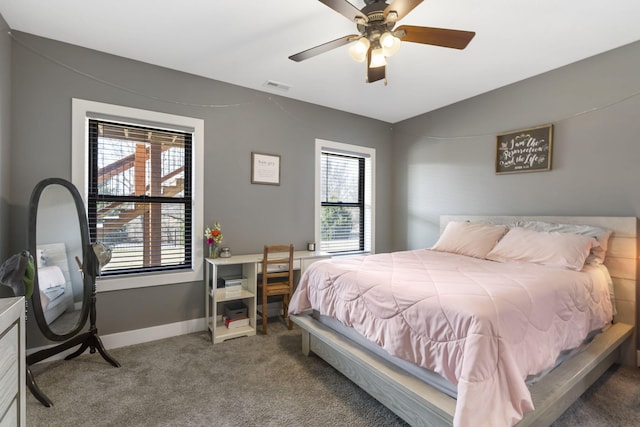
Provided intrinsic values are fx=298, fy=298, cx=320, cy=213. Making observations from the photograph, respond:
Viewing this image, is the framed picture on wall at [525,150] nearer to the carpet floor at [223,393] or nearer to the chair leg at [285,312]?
the carpet floor at [223,393]

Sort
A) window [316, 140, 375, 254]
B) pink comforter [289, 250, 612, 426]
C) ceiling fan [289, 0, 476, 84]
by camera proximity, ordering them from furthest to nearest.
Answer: window [316, 140, 375, 254] → ceiling fan [289, 0, 476, 84] → pink comforter [289, 250, 612, 426]

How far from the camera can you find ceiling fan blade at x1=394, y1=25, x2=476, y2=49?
1.70 meters

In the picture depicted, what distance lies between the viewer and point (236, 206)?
10.5 ft

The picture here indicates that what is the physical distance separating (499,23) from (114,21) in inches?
109

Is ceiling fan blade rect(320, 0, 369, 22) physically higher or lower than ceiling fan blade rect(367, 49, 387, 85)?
higher

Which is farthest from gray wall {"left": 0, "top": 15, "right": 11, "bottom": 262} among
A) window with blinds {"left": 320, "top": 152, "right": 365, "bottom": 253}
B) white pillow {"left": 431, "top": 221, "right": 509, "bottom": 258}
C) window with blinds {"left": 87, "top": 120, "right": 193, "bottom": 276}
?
white pillow {"left": 431, "top": 221, "right": 509, "bottom": 258}

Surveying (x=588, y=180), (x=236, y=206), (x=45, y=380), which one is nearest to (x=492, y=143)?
(x=588, y=180)

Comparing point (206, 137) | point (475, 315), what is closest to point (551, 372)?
point (475, 315)

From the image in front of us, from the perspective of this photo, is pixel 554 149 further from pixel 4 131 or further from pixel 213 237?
pixel 4 131

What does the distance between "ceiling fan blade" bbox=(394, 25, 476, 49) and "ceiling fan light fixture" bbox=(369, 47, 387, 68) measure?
0.13 m

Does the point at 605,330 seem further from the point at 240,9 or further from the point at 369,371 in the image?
the point at 240,9

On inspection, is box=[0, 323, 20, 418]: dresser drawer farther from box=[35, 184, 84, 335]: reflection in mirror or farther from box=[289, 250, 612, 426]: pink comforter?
box=[289, 250, 612, 426]: pink comforter

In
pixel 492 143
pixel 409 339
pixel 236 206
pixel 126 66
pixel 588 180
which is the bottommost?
pixel 409 339

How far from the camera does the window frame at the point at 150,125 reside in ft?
8.05
